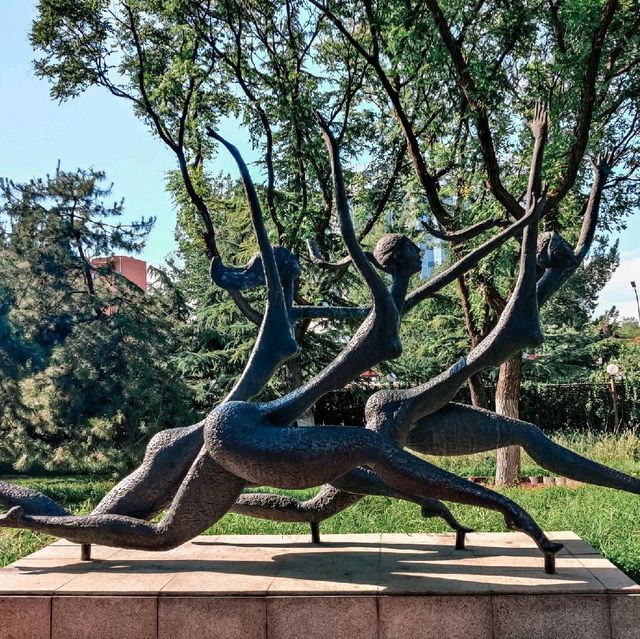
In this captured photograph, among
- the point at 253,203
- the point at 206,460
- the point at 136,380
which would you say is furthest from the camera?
the point at 136,380

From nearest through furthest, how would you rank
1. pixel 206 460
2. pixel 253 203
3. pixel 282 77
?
pixel 206 460 → pixel 253 203 → pixel 282 77

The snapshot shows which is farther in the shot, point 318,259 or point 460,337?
point 460,337

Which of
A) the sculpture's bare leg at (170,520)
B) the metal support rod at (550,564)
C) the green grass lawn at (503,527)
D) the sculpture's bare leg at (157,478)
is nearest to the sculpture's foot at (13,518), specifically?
the sculpture's bare leg at (170,520)

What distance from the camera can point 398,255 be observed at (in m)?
4.37

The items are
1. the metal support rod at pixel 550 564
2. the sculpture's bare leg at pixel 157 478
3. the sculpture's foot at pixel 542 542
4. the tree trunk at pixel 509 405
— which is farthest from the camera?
the tree trunk at pixel 509 405

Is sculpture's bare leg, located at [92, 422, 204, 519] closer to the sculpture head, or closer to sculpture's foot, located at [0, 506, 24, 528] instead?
sculpture's foot, located at [0, 506, 24, 528]

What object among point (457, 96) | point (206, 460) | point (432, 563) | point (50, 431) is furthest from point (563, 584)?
point (50, 431)

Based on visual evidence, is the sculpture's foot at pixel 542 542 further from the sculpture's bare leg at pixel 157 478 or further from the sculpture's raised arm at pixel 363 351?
the sculpture's bare leg at pixel 157 478

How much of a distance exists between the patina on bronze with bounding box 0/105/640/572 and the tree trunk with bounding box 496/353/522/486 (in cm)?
498

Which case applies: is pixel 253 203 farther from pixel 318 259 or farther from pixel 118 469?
pixel 118 469

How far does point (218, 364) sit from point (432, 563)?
11.3m

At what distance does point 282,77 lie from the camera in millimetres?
10594

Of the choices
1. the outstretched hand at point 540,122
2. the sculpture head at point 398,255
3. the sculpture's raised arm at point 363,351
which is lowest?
the sculpture's raised arm at point 363,351

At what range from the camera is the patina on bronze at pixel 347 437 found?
3675mm
